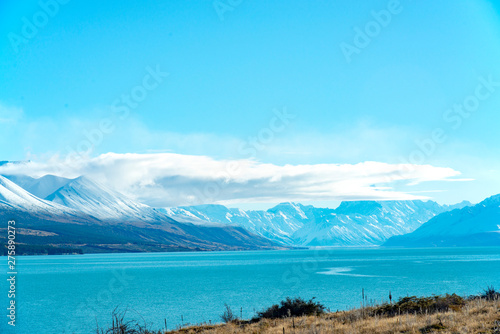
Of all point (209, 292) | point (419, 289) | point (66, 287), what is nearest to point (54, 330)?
point (209, 292)

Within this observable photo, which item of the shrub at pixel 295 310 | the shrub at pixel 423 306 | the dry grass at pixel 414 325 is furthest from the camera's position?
the shrub at pixel 295 310

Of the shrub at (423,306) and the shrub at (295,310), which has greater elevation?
the shrub at (423,306)

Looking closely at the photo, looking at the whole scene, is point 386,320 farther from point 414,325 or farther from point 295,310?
point 295,310

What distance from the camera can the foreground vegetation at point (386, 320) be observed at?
25.8m

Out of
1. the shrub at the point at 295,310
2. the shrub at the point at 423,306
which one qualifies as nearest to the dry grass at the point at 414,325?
the shrub at the point at 423,306

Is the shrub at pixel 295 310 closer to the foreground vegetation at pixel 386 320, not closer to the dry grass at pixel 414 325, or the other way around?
the foreground vegetation at pixel 386 320

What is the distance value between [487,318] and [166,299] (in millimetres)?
68142

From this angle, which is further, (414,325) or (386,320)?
(386,320)

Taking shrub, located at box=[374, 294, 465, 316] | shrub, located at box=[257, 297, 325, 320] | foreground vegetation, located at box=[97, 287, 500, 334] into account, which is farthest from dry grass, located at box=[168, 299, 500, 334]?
shrub, located at box=[257, 297, 325, 320]

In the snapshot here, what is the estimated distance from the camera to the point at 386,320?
1209 inches

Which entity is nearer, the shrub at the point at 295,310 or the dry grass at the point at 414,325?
the dry grass at the point at 414,325

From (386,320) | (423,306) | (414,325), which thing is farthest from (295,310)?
(414,325)

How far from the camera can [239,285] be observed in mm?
111062

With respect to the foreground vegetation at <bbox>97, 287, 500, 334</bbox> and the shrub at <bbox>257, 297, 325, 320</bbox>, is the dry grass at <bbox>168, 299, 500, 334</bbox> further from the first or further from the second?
the shrub at <bbox>257, 297, 325, 320</bbox>
